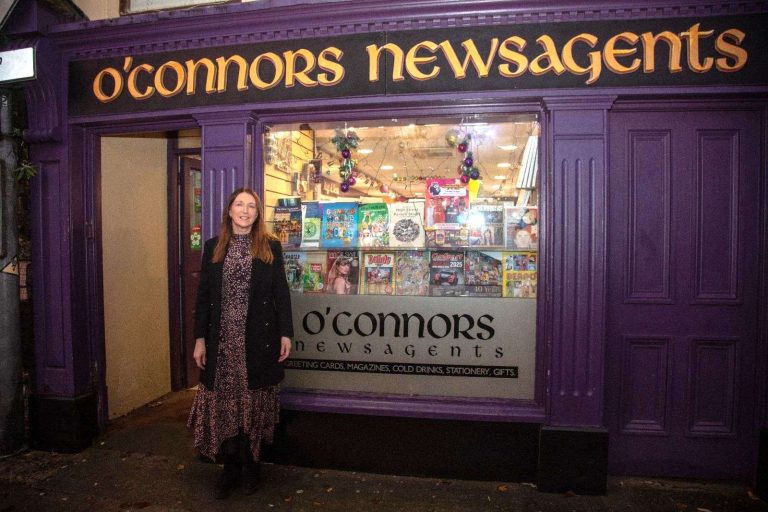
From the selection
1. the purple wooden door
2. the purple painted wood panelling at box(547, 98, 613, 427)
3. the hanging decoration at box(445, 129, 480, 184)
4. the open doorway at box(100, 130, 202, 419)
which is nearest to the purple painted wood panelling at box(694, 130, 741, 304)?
the purple wooden door

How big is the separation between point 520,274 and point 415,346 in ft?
3.57

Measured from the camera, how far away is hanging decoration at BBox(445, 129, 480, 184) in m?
4.00

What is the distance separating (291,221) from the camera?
13.6 feet

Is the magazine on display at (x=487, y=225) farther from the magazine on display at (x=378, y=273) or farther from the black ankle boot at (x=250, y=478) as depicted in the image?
the black ankle boot at (x=250, y=478)

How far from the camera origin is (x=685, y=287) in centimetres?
339

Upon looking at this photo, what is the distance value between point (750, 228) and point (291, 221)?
3777 mm

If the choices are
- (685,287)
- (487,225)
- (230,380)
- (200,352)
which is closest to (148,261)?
(200,352)

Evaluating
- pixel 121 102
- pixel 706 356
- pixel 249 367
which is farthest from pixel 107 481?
pixel 706 356

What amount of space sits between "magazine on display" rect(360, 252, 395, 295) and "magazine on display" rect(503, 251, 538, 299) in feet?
3.28

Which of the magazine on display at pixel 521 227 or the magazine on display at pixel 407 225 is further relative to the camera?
the magazine on display at pixel 407 225

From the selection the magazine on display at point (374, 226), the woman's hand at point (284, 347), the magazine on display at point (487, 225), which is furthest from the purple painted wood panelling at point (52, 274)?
the magazine on display at point (487, 225)

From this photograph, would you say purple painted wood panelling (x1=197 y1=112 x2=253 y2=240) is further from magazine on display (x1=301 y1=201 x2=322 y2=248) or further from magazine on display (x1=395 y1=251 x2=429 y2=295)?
magazine on display (x1=395 y1=251 x2=429 y2=295)

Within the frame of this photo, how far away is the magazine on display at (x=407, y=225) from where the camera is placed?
3953 millimetres

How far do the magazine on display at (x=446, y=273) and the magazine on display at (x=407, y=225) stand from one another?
21 centimetres
